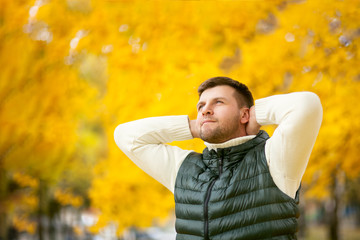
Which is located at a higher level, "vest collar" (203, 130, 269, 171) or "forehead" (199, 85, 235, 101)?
"forehead" (199, 85, 235, 101)

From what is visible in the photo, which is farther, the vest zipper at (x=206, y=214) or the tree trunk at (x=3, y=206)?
the tree trunk at (x=3, y=206)

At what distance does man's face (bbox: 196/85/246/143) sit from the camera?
189cm

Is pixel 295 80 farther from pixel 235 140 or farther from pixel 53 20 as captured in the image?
pixel 53 20

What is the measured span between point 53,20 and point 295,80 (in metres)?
4.49

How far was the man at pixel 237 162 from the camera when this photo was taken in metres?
1.63

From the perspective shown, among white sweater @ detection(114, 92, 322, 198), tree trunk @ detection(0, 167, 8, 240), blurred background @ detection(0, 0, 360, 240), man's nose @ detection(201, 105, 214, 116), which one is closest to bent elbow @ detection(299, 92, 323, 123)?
white sweater @ detection(114, 92, 322, 198)

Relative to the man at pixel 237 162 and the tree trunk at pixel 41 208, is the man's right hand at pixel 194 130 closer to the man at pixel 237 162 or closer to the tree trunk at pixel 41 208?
the man at pixel 237 162

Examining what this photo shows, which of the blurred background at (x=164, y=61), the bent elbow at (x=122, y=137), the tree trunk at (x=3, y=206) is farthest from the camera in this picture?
the tree trunk at (x=3, y=206)

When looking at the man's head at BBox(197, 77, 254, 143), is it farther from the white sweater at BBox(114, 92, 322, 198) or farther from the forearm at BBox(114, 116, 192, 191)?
the forearm at BBox(114, 116, 192, 191)

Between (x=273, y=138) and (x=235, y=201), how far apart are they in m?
0.35

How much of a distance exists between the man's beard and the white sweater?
0.04m

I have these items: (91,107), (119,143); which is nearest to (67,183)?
(91,107)

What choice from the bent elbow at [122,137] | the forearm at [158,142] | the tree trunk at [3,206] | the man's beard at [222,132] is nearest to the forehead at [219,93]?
the man's beard at [222,132]

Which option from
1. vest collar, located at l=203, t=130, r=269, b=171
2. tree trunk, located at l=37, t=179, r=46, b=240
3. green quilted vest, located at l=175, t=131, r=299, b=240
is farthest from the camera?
tree trunk, located at l=37, t=179, r=46, b=240
